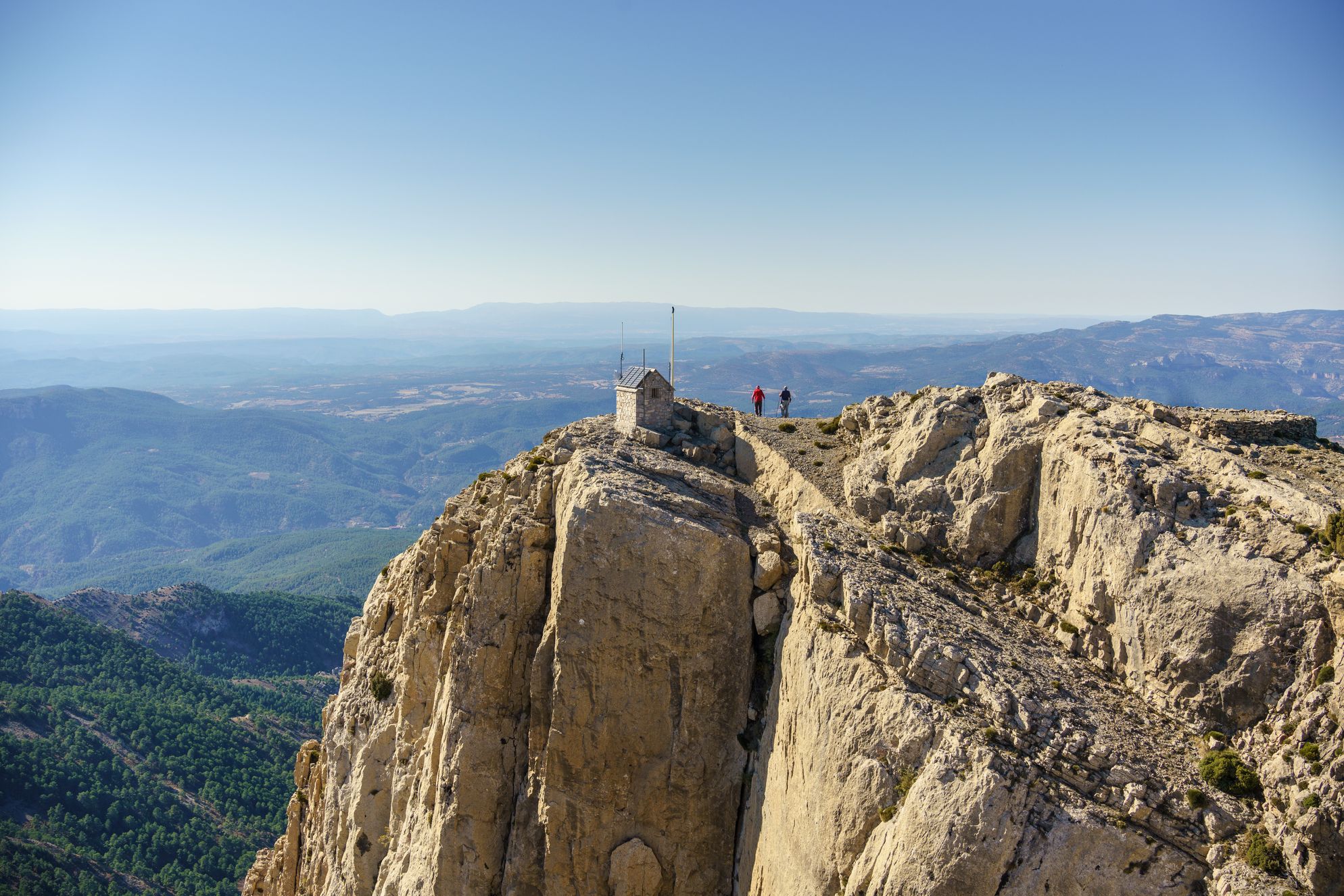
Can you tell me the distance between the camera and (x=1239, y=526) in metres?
25.9

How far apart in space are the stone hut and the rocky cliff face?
4.66 feet

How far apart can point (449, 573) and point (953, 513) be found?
21714 millimetres

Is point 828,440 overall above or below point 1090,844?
above

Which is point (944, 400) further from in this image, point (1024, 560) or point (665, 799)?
point (665, 799)

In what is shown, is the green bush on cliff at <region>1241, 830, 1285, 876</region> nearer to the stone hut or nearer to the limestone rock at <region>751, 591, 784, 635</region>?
the limestone rock at <region>751, 591, 784, 635</region>

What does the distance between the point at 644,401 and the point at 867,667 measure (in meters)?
20.0

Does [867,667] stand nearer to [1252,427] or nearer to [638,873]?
[638,873]

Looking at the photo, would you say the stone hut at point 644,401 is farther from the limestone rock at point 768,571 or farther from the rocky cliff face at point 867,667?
the limestone rock at point 768,571

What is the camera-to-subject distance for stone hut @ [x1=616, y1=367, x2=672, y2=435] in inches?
1673

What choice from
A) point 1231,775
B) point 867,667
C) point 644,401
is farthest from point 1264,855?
point 644,401

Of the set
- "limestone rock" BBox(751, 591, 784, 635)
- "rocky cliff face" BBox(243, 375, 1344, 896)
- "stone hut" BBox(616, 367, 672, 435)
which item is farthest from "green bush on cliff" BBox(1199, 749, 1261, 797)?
"stone hut" BBox(616, 367, 672, 435)

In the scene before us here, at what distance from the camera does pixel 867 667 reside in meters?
26.3

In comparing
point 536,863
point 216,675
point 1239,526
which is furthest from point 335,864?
point 216,675

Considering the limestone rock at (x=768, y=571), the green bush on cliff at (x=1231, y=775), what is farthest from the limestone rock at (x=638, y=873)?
the green bush on cliff at (x=1231, y=775)
